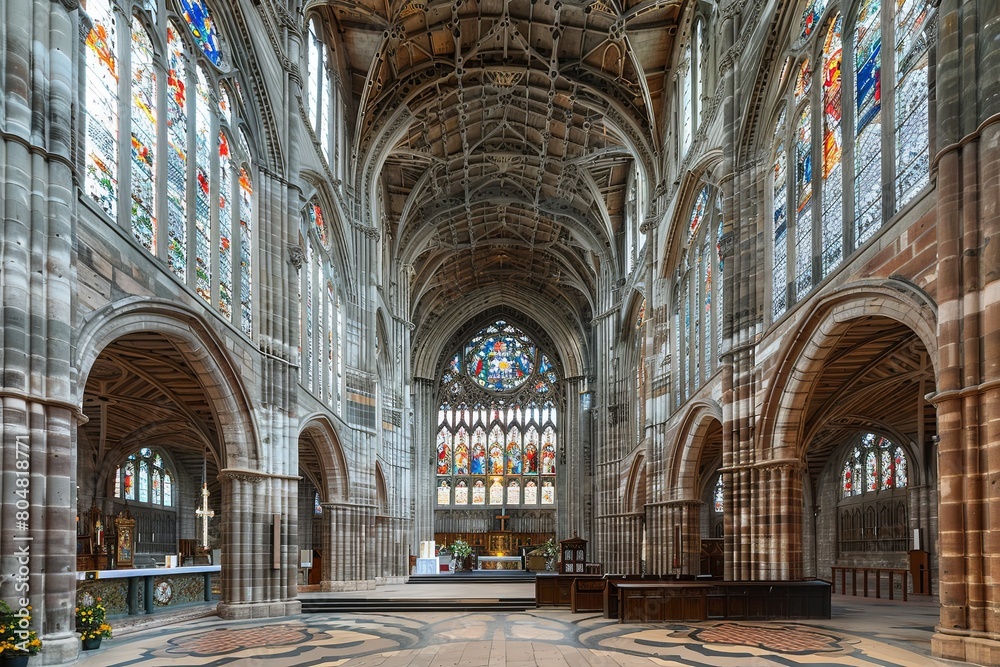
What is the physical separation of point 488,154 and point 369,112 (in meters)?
7.68

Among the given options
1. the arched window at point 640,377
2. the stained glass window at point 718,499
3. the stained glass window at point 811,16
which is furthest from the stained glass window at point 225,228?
the stained glass window at point 718,499

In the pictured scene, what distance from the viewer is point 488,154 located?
39094 millimetres

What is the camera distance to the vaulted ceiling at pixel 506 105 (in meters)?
29.8

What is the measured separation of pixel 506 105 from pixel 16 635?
28.7m

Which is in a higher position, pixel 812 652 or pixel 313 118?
pixel 313 118

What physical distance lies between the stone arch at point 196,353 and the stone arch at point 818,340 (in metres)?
11.4

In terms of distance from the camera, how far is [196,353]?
56.3 feet

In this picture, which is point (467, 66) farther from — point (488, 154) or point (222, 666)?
point (222, 666)

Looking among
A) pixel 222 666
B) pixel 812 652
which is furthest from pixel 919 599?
pixel 222 666

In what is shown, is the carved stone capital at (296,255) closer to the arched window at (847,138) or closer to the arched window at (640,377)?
the arched window at (847,138)

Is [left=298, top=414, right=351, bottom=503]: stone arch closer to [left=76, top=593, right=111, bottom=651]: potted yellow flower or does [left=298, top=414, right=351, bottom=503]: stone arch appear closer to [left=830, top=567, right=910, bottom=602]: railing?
[left=76, top=593, right=111, bottom=651]: potted yellow flower

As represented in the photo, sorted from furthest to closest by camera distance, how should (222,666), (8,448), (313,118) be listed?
1. (313,118)
2. (222,666)
3. (8,448)

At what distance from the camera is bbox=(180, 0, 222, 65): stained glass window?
18.7 metres

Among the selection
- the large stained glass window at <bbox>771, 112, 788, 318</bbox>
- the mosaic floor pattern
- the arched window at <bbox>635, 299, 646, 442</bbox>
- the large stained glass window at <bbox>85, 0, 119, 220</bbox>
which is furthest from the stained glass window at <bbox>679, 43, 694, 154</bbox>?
the large stained glass window at <bbox>85, 0, 119, 220</bbox>
